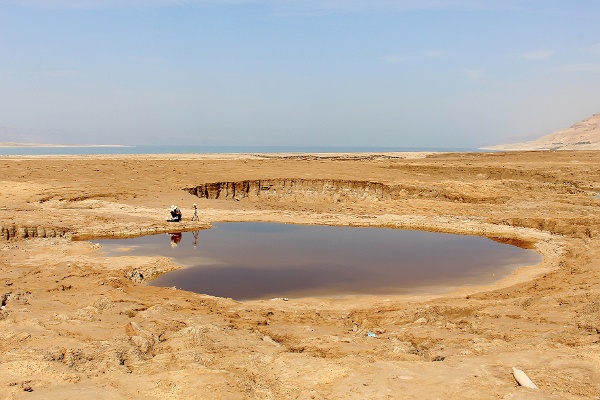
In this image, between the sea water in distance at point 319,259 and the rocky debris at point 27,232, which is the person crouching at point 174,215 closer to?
the sea water in distance at point 319,259

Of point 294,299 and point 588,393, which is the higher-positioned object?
point 588,393

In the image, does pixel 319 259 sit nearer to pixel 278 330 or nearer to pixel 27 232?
pixel 278 330

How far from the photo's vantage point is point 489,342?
761cm

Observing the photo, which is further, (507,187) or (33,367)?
(507,187)

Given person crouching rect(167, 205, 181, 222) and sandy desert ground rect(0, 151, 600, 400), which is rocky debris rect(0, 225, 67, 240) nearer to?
sandy desert ground rect(0, 151, 600, 400)

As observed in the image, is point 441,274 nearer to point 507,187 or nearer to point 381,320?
point 381,320

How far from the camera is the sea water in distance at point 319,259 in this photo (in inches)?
483

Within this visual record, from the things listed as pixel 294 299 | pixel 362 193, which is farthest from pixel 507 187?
pixel 294 299

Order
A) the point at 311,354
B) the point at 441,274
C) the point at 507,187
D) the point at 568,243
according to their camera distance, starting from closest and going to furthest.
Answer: the point at 311,354, the point at 441,274, the point at 568,243, the point at 507,187

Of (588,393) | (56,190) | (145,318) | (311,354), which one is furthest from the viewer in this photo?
(56,190)

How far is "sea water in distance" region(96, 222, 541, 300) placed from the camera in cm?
1227

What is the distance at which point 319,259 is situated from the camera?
1510 cm

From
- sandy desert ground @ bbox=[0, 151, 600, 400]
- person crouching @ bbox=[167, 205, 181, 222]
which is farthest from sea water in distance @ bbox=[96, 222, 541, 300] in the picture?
person crouching @ bbox=[167, 205, 181, 222]

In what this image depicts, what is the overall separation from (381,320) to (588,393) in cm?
419
